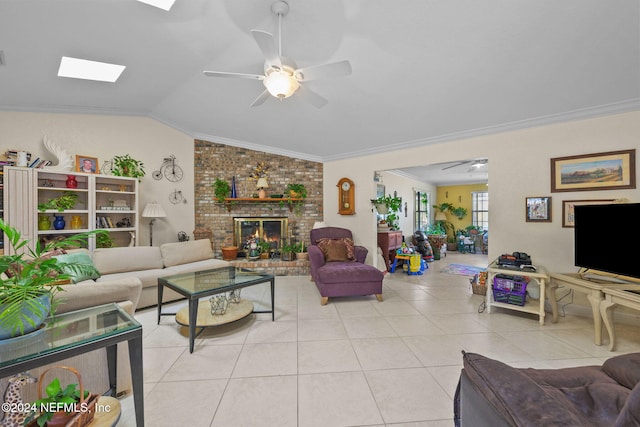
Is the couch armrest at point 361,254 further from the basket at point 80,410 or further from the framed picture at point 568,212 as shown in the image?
the basket at point 80,410

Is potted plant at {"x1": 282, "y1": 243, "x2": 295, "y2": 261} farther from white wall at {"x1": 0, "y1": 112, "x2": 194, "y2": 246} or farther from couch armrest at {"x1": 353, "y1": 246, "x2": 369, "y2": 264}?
white wall at {"x1": 0, "y1": 112, "x2": 194, "y2": 246}

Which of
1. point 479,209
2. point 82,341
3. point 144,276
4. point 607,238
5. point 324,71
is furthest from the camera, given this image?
point 479,209

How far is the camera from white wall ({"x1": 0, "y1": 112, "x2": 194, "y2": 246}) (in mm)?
3656

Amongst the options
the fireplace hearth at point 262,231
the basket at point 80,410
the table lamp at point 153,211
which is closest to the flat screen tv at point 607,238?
the basket at point 80,410

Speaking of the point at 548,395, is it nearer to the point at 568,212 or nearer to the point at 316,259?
the point at 316,259

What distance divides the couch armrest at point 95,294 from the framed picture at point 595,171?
4.69m

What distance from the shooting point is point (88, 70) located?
3066 mm

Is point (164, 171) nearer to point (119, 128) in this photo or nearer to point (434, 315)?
point (119, 128)

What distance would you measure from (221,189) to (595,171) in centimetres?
567

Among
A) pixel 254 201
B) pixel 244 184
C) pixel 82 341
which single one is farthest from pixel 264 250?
pixel 82 341

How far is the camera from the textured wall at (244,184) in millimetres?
5363

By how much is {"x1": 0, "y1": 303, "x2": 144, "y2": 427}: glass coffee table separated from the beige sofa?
1.71 m

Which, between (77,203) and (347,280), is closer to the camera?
(347,280)

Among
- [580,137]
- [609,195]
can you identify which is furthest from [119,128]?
[609,195]
